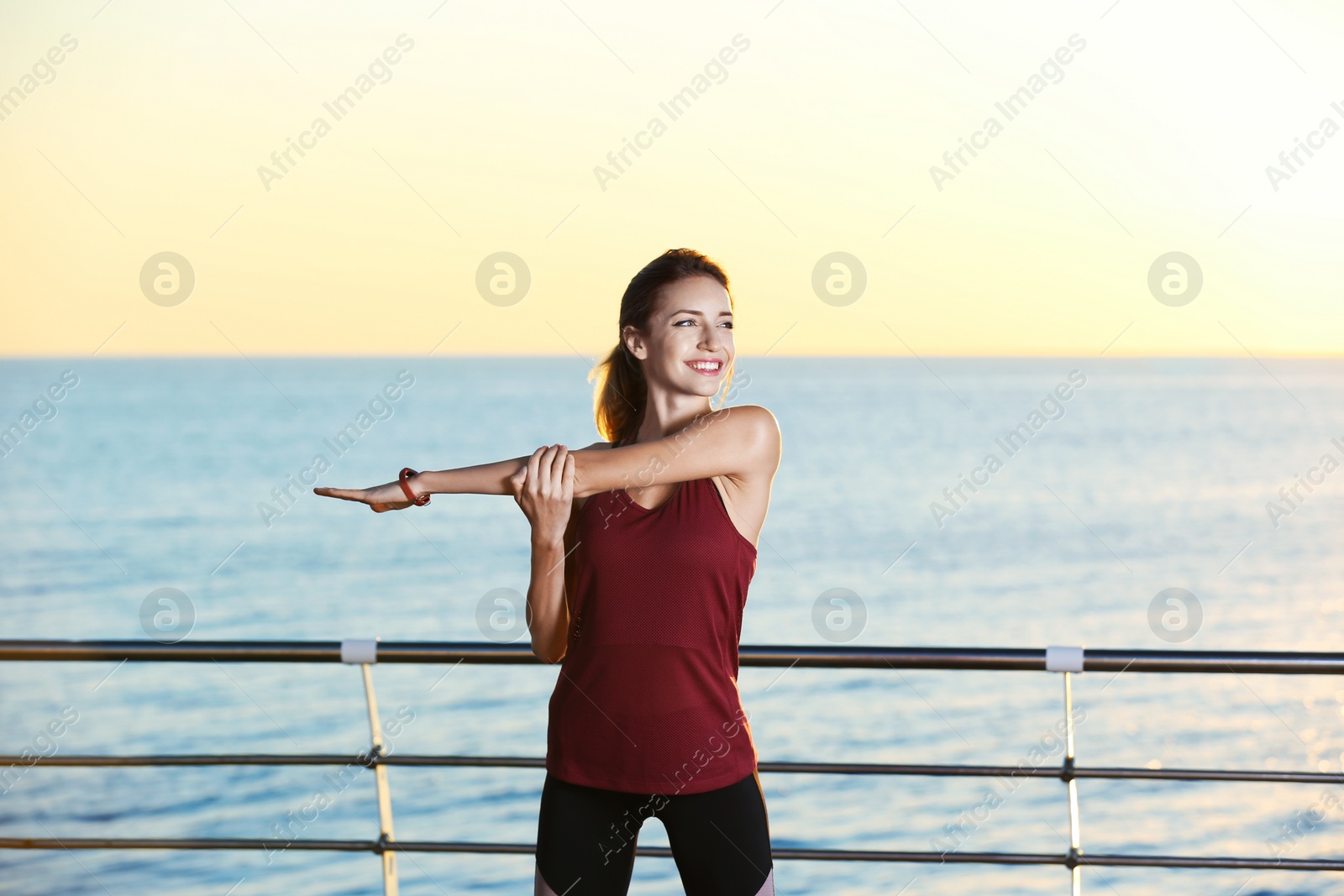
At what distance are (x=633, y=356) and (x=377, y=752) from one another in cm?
115

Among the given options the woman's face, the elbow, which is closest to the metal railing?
the elbow

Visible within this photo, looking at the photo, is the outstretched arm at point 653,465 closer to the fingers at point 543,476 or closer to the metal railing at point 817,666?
the fingers at point 543,476

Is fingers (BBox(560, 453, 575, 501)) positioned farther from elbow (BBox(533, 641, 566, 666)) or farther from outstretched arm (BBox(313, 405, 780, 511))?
elbow (BBox(533, 641, 566, 666))

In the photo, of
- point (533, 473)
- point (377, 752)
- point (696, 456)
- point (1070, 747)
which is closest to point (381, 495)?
point (533, 473)

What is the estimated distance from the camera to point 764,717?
11.9 m

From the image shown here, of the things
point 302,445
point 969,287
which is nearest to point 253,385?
point 302,445

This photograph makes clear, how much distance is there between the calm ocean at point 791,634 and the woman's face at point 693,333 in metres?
0.76

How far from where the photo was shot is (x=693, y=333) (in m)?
1.87

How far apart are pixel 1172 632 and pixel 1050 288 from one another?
7.35 m

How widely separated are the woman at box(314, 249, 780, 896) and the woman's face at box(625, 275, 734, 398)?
0.25 ft

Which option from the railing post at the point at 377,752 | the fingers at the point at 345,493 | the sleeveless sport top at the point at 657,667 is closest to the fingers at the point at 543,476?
the sleeveless sport top at the point at 657,667

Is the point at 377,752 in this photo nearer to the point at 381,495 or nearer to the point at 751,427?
the point at 381,495

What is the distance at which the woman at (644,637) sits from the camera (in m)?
1.70

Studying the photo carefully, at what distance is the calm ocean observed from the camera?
906cm
